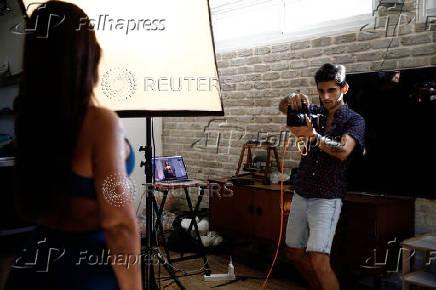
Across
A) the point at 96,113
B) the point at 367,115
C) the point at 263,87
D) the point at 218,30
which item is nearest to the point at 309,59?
the point at 263,87

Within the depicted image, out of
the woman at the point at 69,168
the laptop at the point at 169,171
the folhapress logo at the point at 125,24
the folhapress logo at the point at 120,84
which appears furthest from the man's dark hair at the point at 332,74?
the woman at the point at 69,168

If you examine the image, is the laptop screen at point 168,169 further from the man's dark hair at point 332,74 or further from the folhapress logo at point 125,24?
the folhapress logo at point 125,24

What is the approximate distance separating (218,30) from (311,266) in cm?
292

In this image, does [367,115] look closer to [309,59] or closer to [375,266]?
[309,59]

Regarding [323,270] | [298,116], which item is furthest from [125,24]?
[323,270]

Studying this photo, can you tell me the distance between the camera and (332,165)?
7.70ft

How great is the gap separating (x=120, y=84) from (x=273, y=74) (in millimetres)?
2567

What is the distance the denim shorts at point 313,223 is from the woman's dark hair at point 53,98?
1.71 metres

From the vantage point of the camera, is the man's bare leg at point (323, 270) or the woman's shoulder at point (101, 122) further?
the man's bare leg at point (323, 270)

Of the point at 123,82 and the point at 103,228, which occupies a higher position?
the point at 123,82

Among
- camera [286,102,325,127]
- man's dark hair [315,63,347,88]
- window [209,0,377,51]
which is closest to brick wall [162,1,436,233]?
window [209,0,377,51]

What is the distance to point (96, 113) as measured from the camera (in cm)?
91

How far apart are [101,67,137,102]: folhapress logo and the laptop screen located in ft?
6.19

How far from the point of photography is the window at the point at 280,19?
332cm
